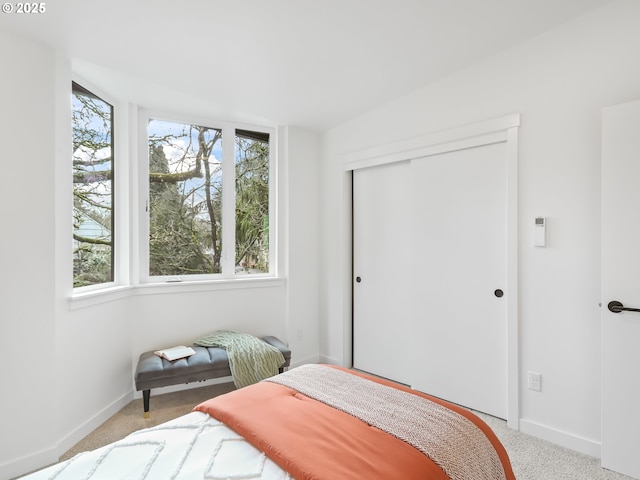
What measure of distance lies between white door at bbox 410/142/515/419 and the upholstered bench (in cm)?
158

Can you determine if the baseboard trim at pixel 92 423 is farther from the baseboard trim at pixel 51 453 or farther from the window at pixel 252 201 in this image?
the window at pixel 252 201

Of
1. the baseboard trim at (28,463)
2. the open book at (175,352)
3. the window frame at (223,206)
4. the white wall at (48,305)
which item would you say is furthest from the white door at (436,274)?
the baseboard trim at (28,463)

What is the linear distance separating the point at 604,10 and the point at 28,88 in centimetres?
329

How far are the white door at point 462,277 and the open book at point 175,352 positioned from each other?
182cm

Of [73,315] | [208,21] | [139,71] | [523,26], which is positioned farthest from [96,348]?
[523,26]

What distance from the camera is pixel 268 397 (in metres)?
1.51

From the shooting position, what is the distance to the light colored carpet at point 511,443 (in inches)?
74.5

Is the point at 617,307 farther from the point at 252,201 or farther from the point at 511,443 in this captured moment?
the point at 252,201

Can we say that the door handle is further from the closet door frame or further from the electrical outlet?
the electrical outlet

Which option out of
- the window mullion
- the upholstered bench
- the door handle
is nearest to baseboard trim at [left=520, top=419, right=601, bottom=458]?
the door handle

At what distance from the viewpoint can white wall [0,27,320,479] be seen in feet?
6.39

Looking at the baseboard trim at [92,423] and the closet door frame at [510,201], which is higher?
the closet door frame at [510,201]

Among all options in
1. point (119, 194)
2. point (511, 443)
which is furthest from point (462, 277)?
point (119, 194)

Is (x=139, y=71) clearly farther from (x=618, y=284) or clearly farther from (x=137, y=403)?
(x=618, y=284)
